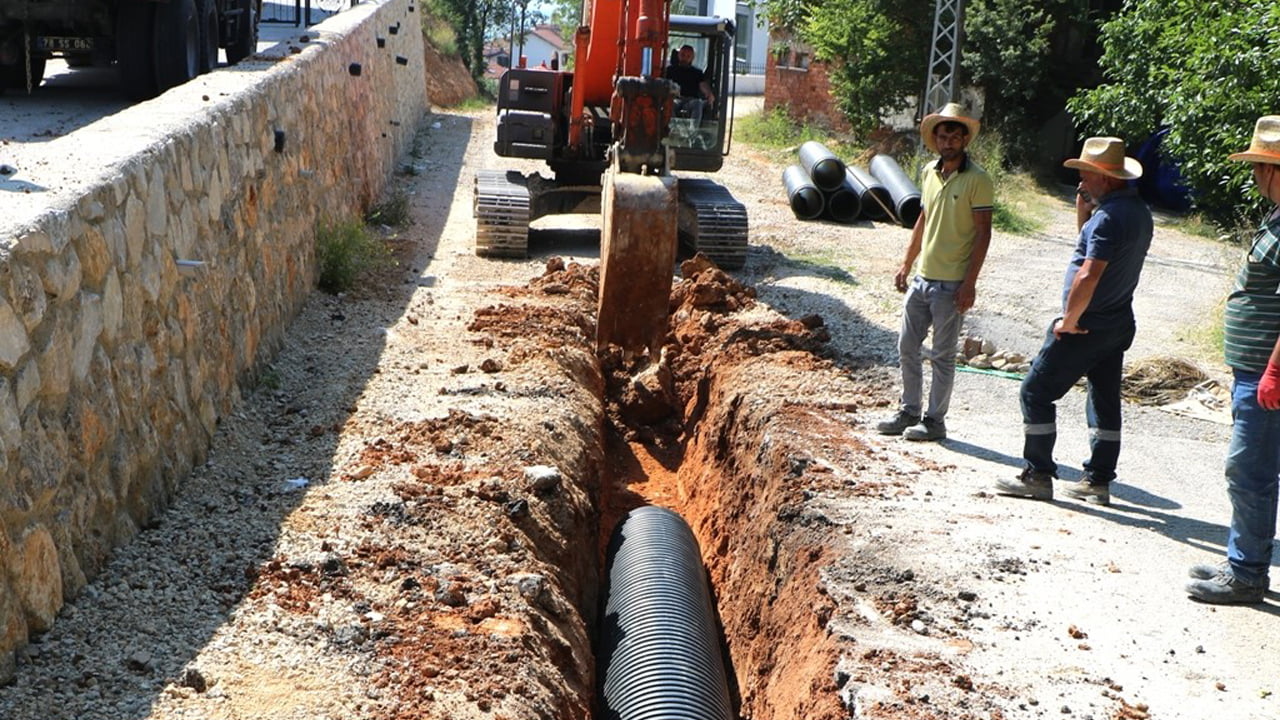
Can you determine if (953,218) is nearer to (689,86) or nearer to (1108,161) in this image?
(1108,161)

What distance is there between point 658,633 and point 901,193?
457 inches

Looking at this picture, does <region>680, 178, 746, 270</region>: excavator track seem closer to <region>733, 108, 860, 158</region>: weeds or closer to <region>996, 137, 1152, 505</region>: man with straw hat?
<region>996, 137, 1152, 505</region>: man with straw hat

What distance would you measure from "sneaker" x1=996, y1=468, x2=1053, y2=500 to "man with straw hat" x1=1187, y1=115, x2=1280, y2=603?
1218 millimetres

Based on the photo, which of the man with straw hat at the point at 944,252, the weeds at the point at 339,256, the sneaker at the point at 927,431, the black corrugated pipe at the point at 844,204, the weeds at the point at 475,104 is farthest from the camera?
the weeds at the point at 475,104

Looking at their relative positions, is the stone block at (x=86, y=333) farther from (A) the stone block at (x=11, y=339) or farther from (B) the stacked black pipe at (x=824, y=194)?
(B) the stacked black pipe at (x=824, y=194)

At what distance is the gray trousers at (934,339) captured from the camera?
731 centimetres

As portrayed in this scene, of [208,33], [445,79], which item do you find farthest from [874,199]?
[445,79]

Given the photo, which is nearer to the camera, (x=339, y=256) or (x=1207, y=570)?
(x=1207, y=570)

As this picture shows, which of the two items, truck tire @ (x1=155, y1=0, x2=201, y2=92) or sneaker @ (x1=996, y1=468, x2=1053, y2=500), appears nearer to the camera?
sneaker @ (x1=996, y1=468, x2=1053, y2=500)

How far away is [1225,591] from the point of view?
18.0 ft

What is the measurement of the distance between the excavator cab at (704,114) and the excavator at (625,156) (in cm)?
1

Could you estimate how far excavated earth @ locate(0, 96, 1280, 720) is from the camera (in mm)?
4509

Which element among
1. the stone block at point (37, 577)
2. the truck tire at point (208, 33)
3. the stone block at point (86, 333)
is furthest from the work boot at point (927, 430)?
the truck tire at point (208, 33)

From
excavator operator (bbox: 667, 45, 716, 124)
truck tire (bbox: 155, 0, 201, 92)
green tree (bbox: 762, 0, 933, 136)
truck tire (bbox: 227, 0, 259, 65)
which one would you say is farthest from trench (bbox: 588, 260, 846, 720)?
green tree (bbox: 762, 0, 933, 136)
